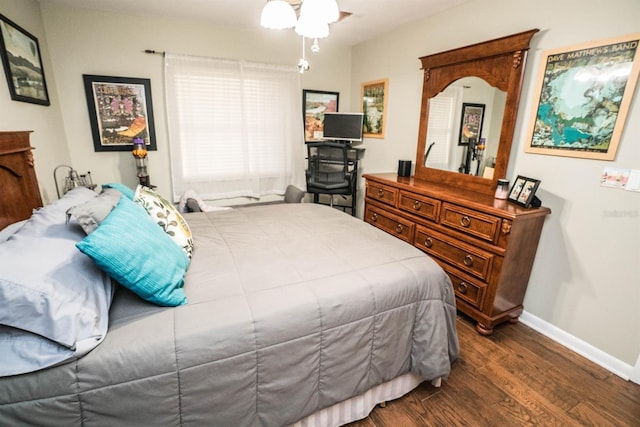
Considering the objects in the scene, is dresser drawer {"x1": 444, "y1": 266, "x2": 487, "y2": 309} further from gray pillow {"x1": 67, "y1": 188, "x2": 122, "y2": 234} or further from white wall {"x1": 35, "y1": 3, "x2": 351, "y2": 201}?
white wall {"x1": 35, "y1": 3, "x2": 351, "y2": 201}

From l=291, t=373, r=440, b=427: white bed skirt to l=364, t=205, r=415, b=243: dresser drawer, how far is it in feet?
4.28

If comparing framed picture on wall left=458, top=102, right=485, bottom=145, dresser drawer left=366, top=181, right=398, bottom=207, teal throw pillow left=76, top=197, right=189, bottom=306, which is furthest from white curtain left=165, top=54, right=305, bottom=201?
teal throw pillow left=76, top=197, right=189, bottom=306

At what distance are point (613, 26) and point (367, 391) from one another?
2.48 metres

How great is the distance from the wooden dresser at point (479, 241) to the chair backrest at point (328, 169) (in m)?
1.12

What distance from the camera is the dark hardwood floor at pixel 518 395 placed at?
153cm

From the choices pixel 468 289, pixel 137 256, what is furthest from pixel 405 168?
pixel 137 256

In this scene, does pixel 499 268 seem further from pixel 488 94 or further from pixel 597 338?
pixel 488 94

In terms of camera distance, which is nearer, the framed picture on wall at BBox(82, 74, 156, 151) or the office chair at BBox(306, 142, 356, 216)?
the framed picture on wall at BBox(82, 74, 156, 151)

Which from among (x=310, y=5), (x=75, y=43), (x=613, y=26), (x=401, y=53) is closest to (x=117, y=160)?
(x=75, y=43)

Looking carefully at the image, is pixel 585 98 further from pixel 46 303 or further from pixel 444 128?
pixel 46 303

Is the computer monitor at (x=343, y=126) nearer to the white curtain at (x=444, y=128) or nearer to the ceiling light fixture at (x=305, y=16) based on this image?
the white curtain at (x=444, y=128)

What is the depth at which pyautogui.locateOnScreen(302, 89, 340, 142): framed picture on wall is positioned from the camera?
405 centimetres

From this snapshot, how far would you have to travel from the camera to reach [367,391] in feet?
4.87

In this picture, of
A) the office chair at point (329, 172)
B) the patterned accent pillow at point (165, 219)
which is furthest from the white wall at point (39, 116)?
the office chair at point (329, 172)
